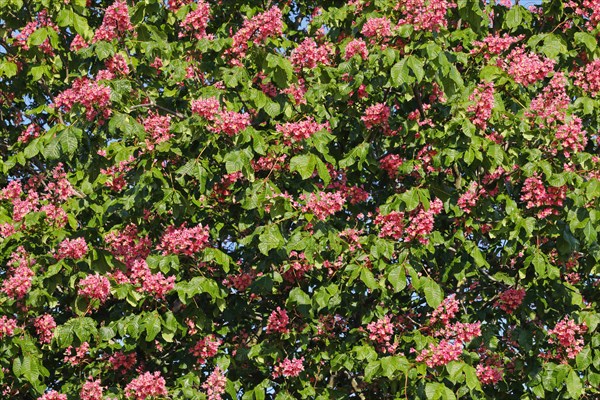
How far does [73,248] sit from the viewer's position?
7484mm

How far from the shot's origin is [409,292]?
8.35m

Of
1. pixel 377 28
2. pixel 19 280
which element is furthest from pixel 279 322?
pixel 377 28

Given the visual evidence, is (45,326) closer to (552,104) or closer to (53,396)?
(53,396)

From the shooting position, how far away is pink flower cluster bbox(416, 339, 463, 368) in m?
6.88

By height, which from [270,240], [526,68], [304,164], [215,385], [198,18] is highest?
[198,18]

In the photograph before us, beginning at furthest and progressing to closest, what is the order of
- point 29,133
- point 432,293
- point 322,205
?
point 29,133
point 322,205
point 432,293

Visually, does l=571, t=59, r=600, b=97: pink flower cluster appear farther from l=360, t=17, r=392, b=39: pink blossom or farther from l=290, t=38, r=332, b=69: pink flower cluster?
l=290, t=38, r=332, b=69: pink flower cluster

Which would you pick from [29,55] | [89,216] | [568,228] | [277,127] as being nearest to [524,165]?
[568,228]

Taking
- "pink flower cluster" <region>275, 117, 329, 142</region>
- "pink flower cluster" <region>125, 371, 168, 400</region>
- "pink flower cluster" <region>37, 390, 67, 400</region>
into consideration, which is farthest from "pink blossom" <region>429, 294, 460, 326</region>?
"pink flower cluster" <region>37, 390, 67, 400</region>

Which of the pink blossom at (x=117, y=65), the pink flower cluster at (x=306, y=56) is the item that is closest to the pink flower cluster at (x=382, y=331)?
the pink flower cluster at (x=306, y=56)

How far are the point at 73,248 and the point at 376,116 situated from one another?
2666 millimetres

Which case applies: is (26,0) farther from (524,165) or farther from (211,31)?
(524,165)

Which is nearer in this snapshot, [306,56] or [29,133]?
[306,56]

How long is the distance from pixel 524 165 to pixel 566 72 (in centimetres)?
142
